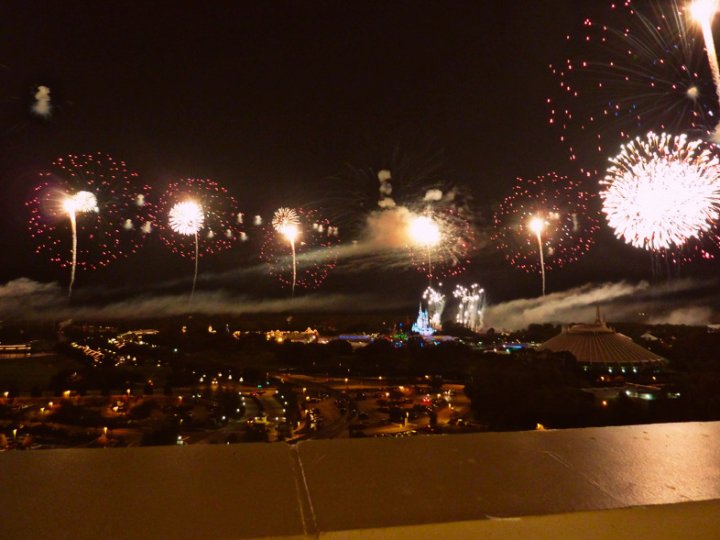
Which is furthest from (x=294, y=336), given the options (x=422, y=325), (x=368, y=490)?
(x=368, y=490)

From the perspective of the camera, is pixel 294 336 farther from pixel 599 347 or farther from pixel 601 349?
pixel 601 349

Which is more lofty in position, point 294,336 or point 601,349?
point 294,336

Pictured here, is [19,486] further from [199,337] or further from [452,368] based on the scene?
[199,337]

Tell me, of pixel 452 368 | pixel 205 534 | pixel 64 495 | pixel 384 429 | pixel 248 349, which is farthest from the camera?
pixel 248 349

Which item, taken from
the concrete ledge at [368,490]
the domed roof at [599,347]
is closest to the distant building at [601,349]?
the domed roof at [599,347]

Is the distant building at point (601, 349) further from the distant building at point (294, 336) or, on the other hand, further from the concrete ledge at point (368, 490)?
the distant building at point (294, 336)

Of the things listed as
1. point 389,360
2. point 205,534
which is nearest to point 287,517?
point 205,534
